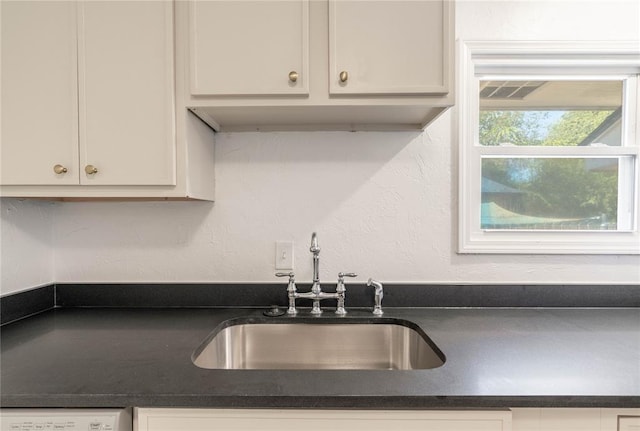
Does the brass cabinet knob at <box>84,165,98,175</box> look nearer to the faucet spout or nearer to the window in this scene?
the faucet spout

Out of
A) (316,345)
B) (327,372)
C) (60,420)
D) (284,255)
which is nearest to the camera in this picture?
(60,420)

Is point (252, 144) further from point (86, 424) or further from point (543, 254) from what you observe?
point (543, 254)

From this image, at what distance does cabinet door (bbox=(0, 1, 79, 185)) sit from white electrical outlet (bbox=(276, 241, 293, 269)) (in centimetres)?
77

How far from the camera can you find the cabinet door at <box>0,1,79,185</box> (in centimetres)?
117

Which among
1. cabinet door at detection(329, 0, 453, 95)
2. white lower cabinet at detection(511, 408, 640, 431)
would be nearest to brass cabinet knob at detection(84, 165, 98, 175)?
cabinet door at detection(329, 0, 453, 95)

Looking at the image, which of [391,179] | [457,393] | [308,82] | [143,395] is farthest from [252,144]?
[457,393]

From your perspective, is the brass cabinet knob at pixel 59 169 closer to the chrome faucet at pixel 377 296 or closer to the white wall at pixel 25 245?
the white wall at pixel 25 245

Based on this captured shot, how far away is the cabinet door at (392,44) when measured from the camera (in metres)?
1.14

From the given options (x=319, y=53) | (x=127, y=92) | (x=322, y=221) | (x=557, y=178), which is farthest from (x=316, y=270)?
(x=557, y=178)

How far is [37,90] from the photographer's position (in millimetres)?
1170

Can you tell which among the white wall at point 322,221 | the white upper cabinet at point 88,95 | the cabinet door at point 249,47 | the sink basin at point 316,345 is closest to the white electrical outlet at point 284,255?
the white wall at point 322,221

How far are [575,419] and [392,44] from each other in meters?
1.11

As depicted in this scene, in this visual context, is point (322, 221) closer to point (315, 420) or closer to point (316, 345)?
point (316, 345)

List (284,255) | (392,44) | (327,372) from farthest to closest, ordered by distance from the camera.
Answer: (284,255)
(392,44)
(327,372)
